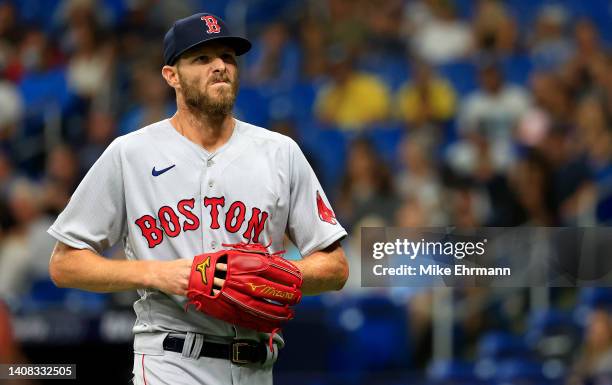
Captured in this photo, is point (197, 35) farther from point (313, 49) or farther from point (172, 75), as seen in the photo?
point (313, 49)

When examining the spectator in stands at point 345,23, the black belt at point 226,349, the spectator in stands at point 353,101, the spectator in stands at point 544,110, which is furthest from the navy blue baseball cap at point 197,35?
the spectator in stands at point 345,23

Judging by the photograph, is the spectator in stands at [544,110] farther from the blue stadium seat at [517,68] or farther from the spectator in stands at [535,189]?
the spectator in stands at [535,189]

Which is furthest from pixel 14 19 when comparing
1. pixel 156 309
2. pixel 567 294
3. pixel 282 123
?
pixel 156 309

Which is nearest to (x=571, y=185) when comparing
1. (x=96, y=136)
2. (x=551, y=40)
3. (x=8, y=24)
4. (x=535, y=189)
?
(x=535, y=189)

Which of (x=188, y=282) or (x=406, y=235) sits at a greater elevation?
(x=406, y=235)

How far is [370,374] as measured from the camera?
6293 mm

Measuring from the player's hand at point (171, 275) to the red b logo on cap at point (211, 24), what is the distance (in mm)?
740

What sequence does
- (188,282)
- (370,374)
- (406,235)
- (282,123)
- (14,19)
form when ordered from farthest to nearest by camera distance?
(14,19)
(282,123)
(370,374)
(406,235)
(188,282)

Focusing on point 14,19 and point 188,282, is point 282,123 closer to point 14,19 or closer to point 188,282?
point 14,19

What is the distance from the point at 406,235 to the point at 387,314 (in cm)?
102

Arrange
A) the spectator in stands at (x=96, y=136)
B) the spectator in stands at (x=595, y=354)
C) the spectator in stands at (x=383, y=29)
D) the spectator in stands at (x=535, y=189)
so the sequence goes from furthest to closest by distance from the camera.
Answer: the spectator in stands at (x=383, y=29)
the spectator in stands at (x=96, y=136)
the spectator in stands at (x=535, y=189)
the spectator in stands at (x=595, y=354)

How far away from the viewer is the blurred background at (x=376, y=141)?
21.2ft

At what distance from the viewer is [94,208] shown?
323 centimetres

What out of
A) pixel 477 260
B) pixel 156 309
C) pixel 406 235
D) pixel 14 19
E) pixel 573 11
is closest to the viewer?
pixel 156 309
